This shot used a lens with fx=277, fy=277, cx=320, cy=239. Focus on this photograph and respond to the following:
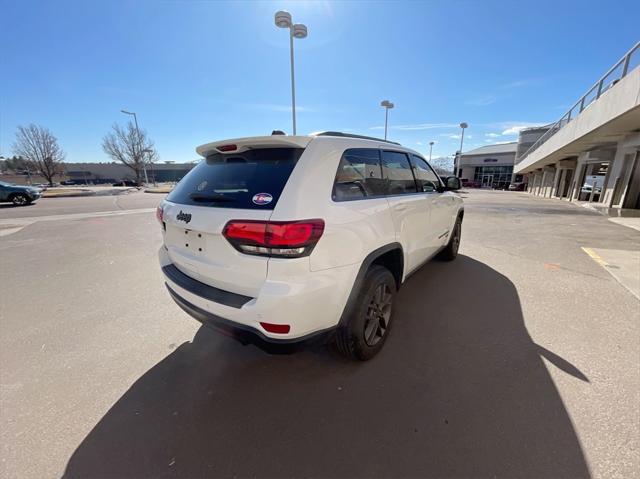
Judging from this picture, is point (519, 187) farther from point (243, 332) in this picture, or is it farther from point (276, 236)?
point (243, 332)

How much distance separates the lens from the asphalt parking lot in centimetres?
161

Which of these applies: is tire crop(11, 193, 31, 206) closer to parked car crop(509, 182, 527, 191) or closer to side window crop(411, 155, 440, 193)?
side window crop(411, 155, 440, 193)

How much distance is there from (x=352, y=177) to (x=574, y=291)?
3876 millimetres

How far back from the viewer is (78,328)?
116 inches

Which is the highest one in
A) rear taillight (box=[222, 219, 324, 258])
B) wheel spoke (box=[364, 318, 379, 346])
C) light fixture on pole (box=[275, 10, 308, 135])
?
light fixture on pole (box=[275, 10, 308, 135])

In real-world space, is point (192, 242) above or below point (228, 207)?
below

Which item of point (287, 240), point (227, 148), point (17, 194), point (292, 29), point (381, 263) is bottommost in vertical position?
point (17, 194)

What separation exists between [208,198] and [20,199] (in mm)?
19771

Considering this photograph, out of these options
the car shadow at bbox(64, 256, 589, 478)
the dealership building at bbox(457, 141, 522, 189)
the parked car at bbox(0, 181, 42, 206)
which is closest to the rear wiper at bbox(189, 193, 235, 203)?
the car shadow at bbox(64, 256, 589, 478)

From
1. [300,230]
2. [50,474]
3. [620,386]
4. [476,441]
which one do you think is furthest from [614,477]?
[50,474]

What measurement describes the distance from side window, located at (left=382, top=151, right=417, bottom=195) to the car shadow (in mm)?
1529

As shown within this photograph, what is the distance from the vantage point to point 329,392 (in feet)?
6.91

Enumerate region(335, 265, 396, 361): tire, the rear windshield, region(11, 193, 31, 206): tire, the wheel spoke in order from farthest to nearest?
1. region(11, 193, 31, 206): tire
2. the wheel spoke
3. region(335, 265, 396, 361): tire
4. the rear windshield

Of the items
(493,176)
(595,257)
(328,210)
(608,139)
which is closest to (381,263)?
(328,210)
